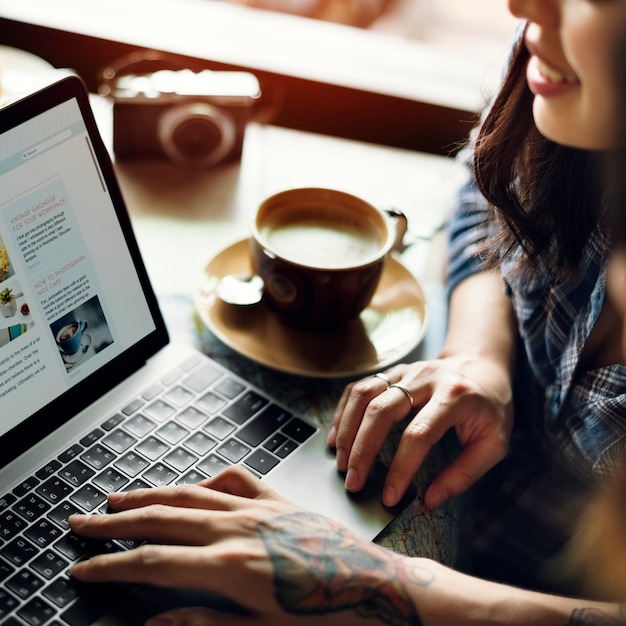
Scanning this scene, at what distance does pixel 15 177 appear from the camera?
58 cm

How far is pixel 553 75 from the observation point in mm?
582

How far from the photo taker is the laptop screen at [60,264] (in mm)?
584

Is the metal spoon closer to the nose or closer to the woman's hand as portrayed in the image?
the woman's hand

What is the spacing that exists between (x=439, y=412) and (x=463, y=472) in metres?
0.06

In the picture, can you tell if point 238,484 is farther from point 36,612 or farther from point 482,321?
point 482,321

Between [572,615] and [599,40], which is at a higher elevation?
[599,40]

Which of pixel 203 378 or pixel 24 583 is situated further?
pixel 203 378

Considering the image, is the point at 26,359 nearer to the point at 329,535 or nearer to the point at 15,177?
the point at 15,177

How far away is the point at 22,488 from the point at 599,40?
1.73ft

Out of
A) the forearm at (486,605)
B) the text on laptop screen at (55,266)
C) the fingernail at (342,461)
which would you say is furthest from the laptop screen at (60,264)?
the forearm at (486,605)

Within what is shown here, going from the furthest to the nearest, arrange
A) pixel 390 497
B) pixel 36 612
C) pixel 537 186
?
pixel 537 186 < pixel 390 497 < pixel 36 612

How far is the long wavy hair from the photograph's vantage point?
73cm

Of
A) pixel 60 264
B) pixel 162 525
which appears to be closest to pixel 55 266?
pixel 60 264

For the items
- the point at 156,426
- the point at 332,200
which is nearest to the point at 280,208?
the point at 332,200
